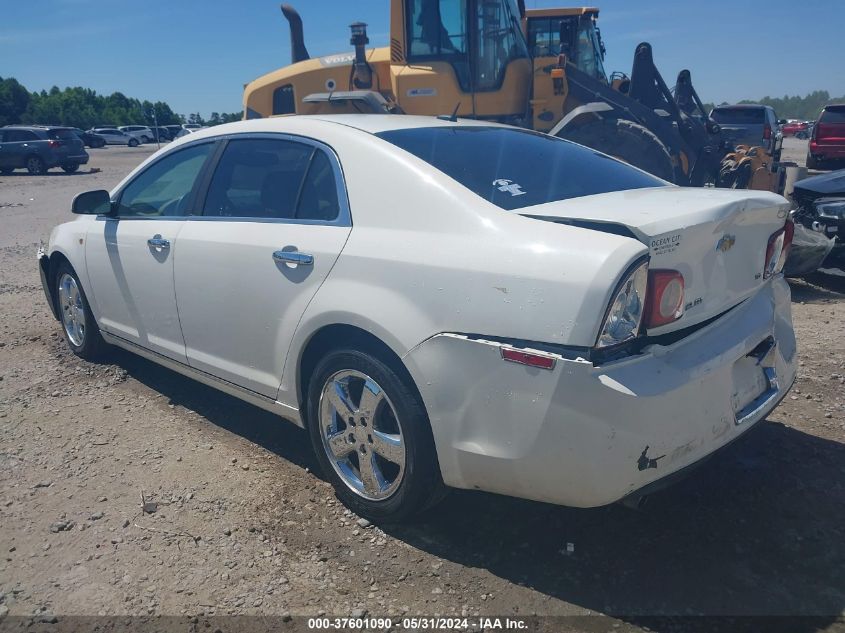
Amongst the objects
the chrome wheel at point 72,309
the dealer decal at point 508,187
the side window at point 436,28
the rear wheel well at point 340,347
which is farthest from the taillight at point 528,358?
the side window at point 436,28

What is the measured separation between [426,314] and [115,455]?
2.12 metres

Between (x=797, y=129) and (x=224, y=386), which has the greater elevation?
(x=797, y=129)

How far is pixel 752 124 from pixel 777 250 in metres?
16.4

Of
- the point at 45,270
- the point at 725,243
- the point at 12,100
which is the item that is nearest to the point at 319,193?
the point at 725,243

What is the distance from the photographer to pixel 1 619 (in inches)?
99.3

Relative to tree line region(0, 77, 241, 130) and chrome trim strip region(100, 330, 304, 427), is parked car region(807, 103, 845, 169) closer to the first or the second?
chrome trim strip region(100, 330, 304, 427)

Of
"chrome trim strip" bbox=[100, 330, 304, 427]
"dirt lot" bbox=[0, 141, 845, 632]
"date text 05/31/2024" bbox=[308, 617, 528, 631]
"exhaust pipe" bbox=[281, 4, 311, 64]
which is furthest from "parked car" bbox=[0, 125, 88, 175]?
"date text 05/31/2024" bbox=[308, 617, 528, 631]

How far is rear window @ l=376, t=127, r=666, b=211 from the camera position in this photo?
2891 millimetres

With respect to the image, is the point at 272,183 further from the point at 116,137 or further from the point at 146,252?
the point at 116,137

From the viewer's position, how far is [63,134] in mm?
27297

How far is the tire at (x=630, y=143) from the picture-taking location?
8.47 metres

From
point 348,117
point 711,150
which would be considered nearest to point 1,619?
point 348,117

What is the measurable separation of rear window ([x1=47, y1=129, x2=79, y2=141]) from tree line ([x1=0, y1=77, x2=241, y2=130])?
3755cm

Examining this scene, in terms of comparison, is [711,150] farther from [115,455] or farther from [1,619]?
[1,619]
